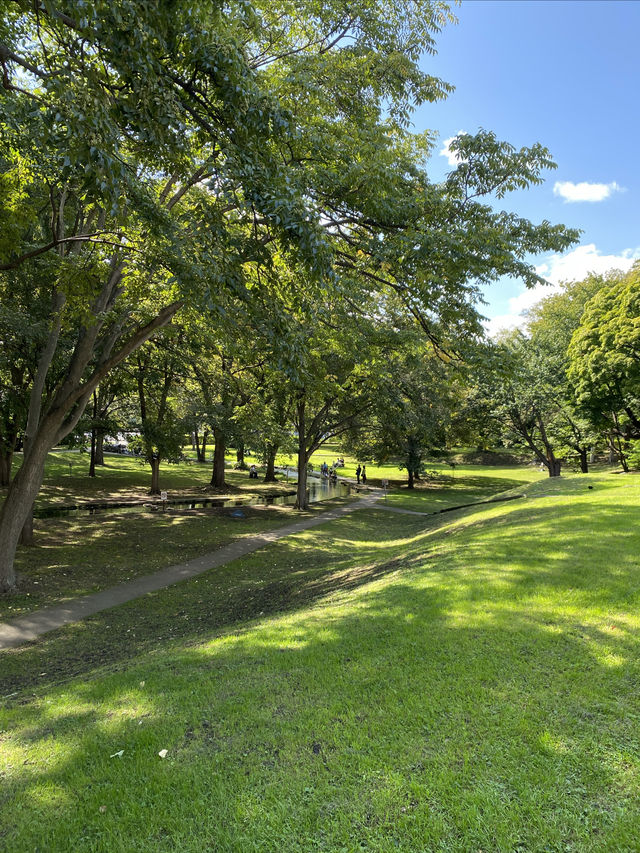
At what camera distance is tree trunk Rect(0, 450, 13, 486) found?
17.6 m

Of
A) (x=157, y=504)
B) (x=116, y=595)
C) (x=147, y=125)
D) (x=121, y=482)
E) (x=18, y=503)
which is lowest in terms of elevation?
(x=116, y=595)

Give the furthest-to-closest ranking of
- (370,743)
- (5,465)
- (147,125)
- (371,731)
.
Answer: (5,465)
(147,125)
(371,731)
(370,743)

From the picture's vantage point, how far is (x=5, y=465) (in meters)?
18.5

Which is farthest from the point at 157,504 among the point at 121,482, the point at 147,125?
the point at 147,125

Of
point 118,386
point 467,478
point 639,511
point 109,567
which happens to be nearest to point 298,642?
point 639,511

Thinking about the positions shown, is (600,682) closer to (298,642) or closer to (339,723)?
(339,723)

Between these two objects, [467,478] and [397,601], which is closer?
[397,601]

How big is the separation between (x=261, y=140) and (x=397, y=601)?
5725 millimetres

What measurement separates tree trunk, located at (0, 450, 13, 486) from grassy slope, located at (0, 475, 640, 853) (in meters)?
14.8

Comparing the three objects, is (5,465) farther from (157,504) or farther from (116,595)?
(116,595)

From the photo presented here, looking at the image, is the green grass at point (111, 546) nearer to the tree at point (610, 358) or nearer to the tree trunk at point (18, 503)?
the tree trunk at point (18, 503)

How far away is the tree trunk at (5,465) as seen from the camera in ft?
57.6

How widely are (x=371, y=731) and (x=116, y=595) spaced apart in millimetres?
7543

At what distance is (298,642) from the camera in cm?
455
